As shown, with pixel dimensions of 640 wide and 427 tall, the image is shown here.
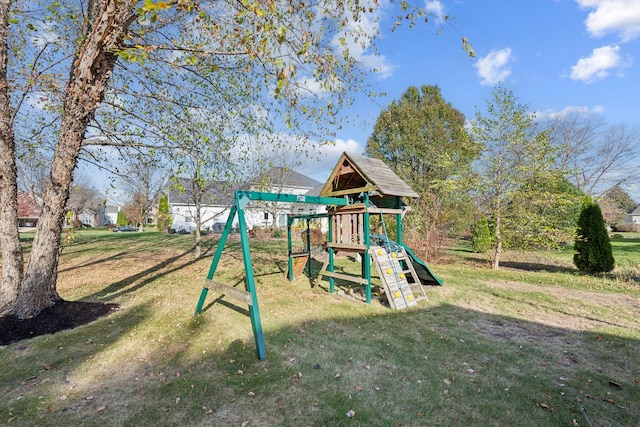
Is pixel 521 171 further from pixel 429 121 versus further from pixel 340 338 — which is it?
pixel 429 121

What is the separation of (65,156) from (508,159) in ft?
47.5

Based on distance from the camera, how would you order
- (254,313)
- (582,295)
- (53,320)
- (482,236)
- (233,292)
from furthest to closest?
(482,236)
(582,295)
(53,320)
(233,292)
(254,313)

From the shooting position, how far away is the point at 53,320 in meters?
5.60

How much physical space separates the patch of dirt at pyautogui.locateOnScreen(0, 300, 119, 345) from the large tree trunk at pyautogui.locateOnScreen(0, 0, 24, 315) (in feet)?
2.12

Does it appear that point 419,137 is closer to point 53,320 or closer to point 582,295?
point 582,295

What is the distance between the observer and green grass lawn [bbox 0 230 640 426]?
3.20 meters

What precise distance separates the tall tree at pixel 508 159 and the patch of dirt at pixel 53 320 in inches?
535

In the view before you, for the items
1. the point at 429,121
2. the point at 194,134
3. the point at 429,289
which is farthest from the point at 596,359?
the point at 429,121

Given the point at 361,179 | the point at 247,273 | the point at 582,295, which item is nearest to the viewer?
the point at 247,273

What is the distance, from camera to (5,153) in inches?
229

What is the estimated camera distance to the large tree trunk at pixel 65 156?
5.65 metres

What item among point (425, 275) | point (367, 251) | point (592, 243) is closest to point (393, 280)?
point (367, 251)

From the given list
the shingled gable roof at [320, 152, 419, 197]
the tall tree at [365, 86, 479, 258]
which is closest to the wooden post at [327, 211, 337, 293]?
the shingled gable roof at [320, 152, 419, 197]

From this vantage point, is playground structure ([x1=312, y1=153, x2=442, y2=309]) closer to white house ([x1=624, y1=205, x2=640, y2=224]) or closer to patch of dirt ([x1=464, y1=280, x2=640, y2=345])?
patch of dirt ([x1=464, y1=280, x2=640, y2=345])
